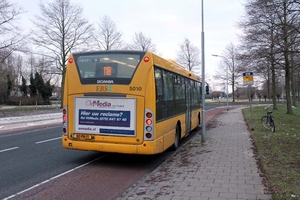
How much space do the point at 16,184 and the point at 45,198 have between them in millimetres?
1159

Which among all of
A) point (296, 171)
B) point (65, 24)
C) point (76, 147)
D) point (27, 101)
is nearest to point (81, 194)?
point (76, 147)

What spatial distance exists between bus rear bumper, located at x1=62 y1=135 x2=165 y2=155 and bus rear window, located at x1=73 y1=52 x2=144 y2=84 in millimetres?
1532

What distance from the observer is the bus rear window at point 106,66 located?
288 inches

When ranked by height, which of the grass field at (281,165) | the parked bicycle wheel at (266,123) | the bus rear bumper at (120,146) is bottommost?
the grass field at (281,165)

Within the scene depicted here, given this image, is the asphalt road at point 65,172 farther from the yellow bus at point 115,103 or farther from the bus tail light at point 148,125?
the bus tail light at point 148,125

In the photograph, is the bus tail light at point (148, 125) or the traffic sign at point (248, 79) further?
the traffic sign at point (248, 79)

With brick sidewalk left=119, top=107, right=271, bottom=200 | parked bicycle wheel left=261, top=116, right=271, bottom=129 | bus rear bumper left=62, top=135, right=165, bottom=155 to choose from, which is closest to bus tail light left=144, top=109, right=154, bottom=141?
bus rear bumper left=62, top=135, right=165, bottom=155

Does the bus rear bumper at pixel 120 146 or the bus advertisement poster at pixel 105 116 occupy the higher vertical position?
the bus advertisement poster at pixel 105 116

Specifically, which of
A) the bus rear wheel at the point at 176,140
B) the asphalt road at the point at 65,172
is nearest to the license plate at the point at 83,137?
the asphalt road at the point at 65,172

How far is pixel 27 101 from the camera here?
2235 inches

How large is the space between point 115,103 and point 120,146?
41.2 inches

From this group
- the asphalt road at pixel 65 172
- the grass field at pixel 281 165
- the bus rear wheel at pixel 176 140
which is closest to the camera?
the grass field at pixel 281 165

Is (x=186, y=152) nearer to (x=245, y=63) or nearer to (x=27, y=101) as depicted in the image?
(x=245, y=63)

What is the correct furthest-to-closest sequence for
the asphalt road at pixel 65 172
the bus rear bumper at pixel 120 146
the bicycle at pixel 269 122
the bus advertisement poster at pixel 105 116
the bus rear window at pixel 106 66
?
the bicycle at pixel 269 122 < the bus rear window at pixel 106 66 < the bus advertisement poster at pixel 105 116 < the bus rear bumper at pixel 120 146 < the asphalt road at pixel 65 172
